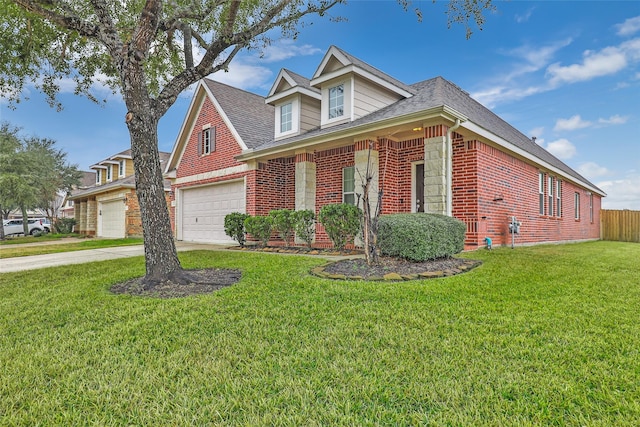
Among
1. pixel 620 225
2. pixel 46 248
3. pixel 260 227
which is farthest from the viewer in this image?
pixel 620 225

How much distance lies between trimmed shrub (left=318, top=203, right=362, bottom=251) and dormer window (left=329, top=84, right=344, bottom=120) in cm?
376

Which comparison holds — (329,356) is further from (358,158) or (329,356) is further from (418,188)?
(418,188)

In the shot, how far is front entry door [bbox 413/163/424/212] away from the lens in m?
9.77

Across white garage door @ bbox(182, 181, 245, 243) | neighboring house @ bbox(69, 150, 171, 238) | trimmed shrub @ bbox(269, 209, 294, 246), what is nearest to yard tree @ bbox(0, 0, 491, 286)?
trimmed shrub @ bbox(269, 209, 294, 246)

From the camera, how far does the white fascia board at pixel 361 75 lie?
983 centimetres

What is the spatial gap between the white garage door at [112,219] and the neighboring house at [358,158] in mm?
5849

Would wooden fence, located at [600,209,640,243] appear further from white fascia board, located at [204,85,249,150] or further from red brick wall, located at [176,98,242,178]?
red brick wall, located at [176,98,242,178]

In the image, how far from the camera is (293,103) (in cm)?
1202

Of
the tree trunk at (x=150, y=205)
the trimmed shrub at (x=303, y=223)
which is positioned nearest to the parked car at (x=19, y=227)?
the trimmed shrub at (x=303, y=223)

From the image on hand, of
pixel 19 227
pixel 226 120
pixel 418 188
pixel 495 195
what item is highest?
pixel 226 120

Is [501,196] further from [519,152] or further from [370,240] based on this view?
[370,240]

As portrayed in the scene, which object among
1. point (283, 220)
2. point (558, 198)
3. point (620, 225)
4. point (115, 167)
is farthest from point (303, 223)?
point (115, 167)

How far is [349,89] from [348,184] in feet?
9.35

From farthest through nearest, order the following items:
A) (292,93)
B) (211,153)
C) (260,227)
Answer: (211,153) → (292,93) → (260,227)
